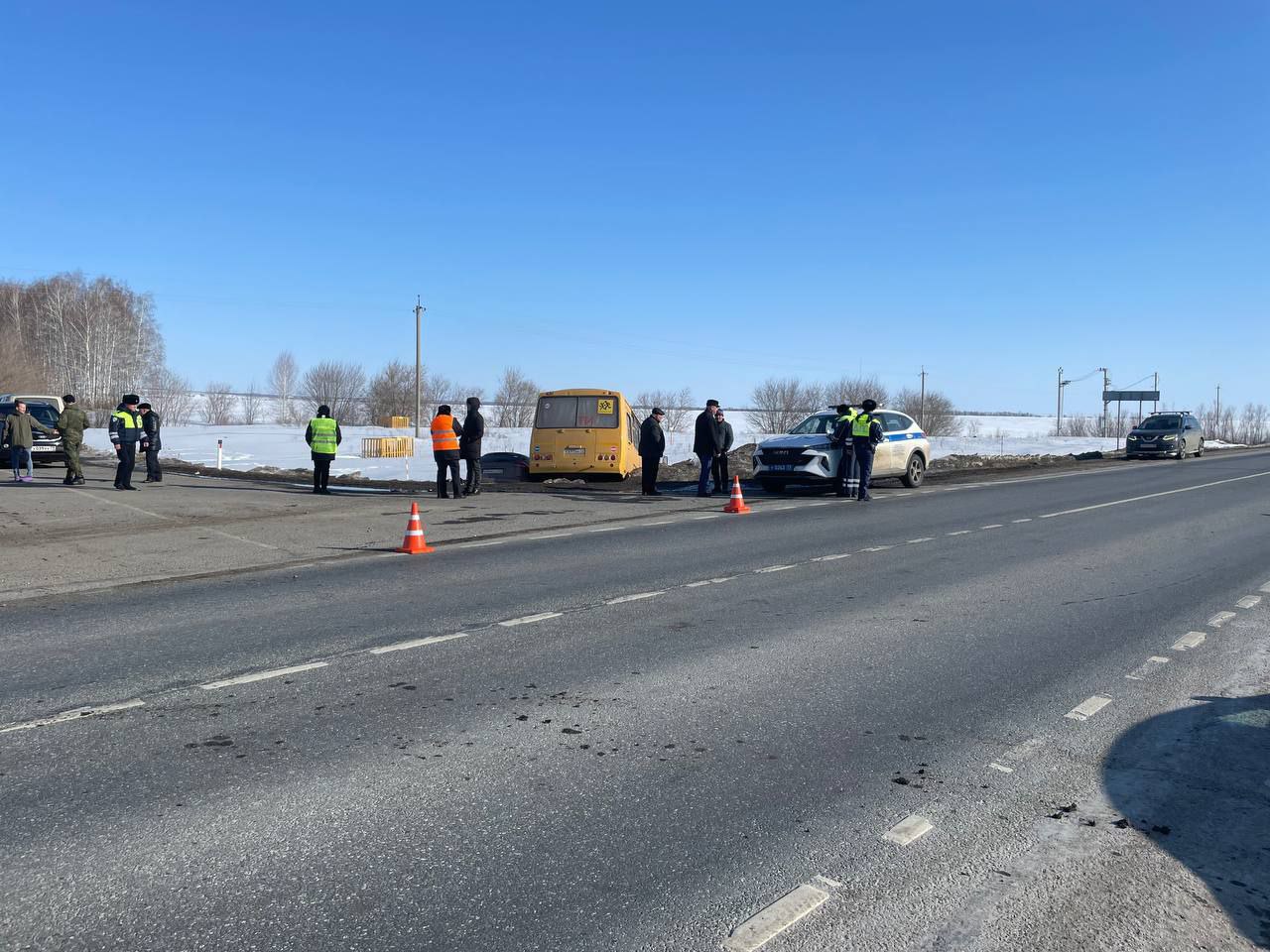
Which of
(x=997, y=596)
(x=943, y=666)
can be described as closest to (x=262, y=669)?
(x=943, y=666)

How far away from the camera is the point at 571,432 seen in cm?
2127

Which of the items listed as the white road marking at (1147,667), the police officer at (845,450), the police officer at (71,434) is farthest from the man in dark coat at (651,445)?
the white road marking at (1147,667)

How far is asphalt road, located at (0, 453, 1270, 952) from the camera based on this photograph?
10.0 ft

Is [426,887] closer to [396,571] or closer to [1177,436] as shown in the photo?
[396,571]

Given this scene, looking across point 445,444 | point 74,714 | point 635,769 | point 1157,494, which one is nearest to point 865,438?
point 1157,494

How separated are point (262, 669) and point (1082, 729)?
472 cm

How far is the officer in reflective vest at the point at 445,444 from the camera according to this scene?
55.2 feet

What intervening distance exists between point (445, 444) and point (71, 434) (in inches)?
321

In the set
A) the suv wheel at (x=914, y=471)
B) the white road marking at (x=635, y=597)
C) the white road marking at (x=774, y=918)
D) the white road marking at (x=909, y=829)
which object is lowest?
the white road marking at (x=774, y=918)

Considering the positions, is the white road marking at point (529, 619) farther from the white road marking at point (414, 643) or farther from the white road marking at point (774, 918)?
the white road marking at point (774, 918)

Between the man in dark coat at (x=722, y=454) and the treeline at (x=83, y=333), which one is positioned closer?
the man in dark coat at (x=722, y=454)

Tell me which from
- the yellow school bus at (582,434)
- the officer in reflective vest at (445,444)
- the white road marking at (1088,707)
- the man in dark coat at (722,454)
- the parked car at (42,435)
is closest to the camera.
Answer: the white road marking at (1088,707)

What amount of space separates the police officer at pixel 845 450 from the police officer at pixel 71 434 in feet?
48.3

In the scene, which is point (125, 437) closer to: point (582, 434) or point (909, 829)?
point (582, 434)
